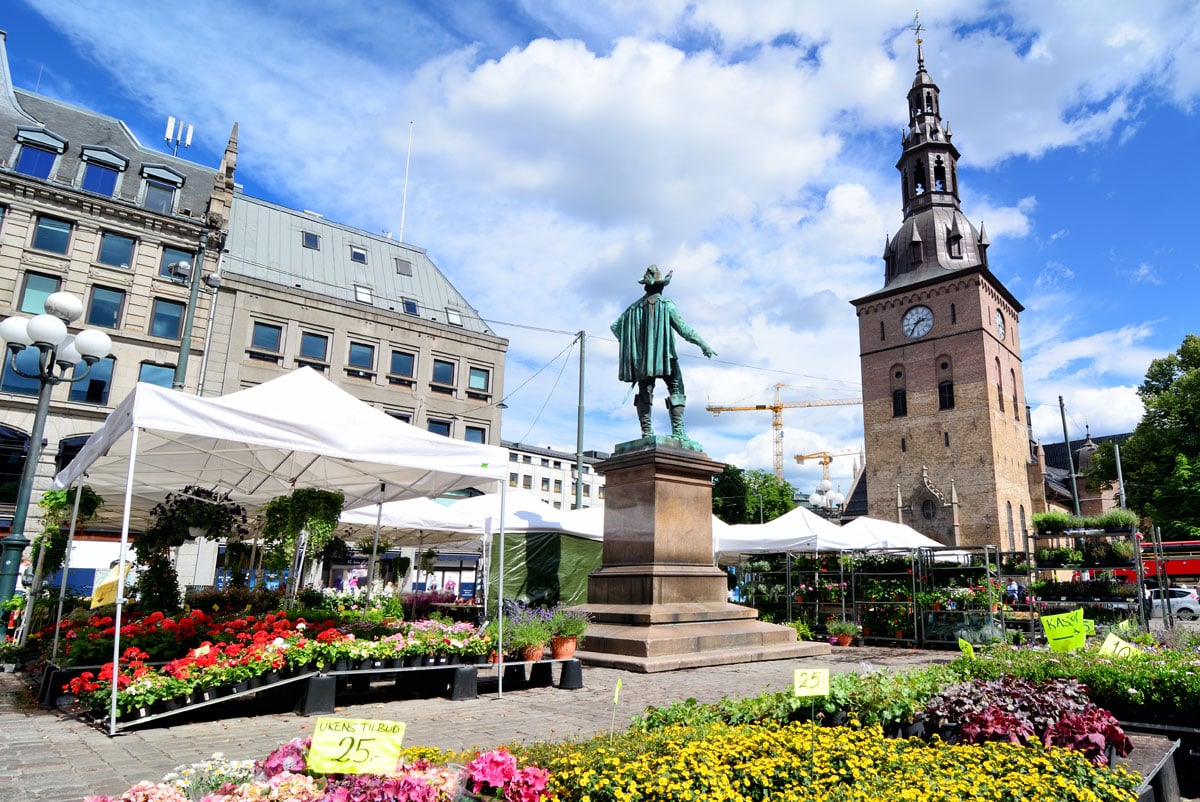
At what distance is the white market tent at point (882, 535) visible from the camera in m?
19.2

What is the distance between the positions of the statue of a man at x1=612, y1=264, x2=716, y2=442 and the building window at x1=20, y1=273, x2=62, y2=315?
2448cm

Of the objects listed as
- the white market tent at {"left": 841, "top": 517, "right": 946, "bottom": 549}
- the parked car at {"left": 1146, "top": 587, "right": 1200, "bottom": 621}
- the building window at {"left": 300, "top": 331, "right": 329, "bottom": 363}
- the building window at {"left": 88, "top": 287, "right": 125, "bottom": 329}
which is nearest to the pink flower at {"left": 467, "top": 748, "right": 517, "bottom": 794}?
the white market tent at {"left": 841, "top": 517, "right": 946, "bottom": 549}

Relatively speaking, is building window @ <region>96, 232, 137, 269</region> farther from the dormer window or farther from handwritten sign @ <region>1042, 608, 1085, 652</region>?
Answer: handwritten sign @ <region>1042, 608, 1085, 652</region>

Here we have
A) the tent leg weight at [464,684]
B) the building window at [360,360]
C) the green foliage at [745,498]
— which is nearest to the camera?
the tent leg weight at [464,684]

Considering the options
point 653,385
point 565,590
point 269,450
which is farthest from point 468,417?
point 269,450

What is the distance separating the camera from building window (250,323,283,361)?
105 ft

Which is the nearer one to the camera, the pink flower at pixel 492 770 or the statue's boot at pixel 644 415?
the pink flower at pixel 492 770

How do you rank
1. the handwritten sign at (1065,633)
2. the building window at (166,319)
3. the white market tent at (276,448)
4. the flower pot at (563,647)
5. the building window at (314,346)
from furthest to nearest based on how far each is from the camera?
the building window at (314,346), the building window at (166,319), the flower pot at (563,647), the handwritten sign at (1065,633), the white market tent at (276,448)

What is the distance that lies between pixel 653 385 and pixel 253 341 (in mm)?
24055

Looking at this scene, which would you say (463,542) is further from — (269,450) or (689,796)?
(689,796)

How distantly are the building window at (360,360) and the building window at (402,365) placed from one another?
1003 millimetres

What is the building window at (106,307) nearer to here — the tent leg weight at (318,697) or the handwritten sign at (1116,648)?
the tent leg weight at (318,697)

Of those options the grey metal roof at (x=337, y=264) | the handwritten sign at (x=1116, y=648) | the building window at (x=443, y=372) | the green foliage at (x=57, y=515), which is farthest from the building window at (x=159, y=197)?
the handwritten sign at (x=1116, y=648)

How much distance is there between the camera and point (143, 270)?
29.5 meters
